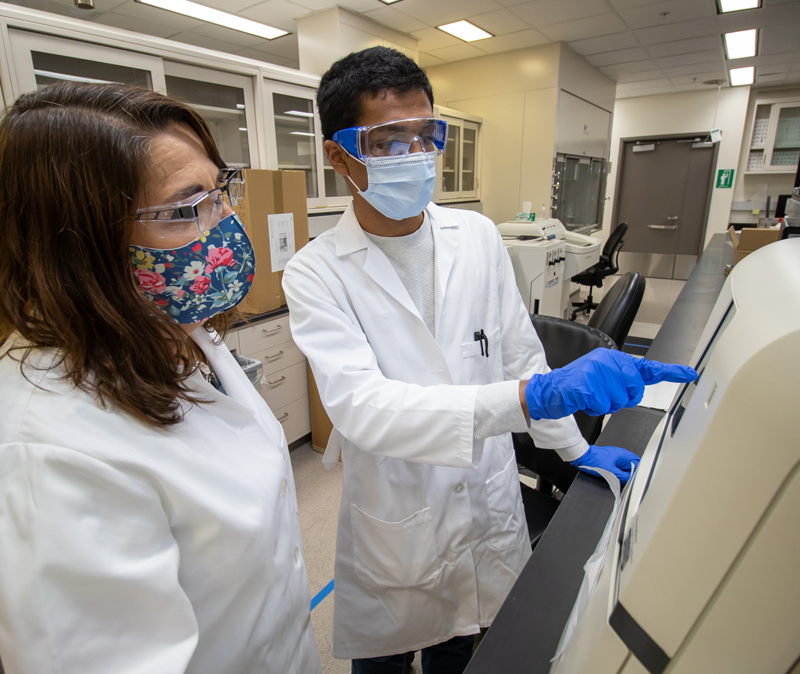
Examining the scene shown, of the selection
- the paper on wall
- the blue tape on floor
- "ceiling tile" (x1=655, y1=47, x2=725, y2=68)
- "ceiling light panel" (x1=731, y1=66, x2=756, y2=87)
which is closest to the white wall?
"ceiling light panel" (x1=731, y1=66, x2=756, y2=87)

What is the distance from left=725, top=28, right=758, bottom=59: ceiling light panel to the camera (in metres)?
Result: 4.17

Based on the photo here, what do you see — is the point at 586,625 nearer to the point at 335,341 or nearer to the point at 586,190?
the point at 335,341

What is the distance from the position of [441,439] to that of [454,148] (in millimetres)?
4168

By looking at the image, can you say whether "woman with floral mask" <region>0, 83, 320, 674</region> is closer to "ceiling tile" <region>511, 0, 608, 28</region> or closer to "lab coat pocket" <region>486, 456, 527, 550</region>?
"lab coat pocket" <region>486, 456, 527, 550</region>

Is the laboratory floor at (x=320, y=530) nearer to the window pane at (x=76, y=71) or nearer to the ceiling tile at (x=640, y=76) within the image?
the window pane at (x=76, y=71)

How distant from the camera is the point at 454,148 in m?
4.38

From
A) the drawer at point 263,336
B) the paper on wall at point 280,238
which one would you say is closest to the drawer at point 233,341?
the drawer at point 263,336

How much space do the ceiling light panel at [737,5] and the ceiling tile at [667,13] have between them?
0.06m

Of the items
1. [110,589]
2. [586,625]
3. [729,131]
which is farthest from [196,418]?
[729,131]

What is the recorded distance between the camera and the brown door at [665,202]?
6.77 m

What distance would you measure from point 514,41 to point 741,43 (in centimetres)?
233

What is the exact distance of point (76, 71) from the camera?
1.99 m

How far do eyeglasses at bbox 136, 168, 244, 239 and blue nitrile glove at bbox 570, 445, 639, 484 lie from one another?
0.85m

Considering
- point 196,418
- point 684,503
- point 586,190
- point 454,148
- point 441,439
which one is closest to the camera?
point 684,503
